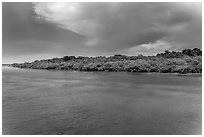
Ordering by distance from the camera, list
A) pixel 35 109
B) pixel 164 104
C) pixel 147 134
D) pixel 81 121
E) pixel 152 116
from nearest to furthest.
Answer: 1. pixel 147 134
2. pixel 81 121
3. pixel 152 116
4. pixel 35 109
5. pixel 164 104

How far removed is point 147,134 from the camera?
4.89 m

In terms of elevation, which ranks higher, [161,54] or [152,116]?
[161,54]

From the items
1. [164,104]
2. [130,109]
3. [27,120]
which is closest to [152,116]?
[130,109]

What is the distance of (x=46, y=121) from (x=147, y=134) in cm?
226

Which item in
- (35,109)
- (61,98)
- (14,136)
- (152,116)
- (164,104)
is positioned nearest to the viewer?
(14,136)

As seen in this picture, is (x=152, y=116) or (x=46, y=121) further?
(x=152, y=116)

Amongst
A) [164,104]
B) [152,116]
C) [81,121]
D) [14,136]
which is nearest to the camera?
[14,136]

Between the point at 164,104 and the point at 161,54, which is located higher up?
the point at 161,54

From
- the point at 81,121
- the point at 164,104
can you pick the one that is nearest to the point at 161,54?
the point at 164,104

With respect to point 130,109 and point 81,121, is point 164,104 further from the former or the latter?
point 81,121

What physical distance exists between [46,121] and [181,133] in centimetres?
289

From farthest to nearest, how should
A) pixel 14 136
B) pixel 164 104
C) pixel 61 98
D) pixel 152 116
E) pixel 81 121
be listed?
pixel 61 98 → pixel 164 104 → pixel 152 116 → pixel 81 121 → pixel 14 136

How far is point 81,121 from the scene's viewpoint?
18.4ft

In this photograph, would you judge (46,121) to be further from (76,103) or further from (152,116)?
(152,116)
